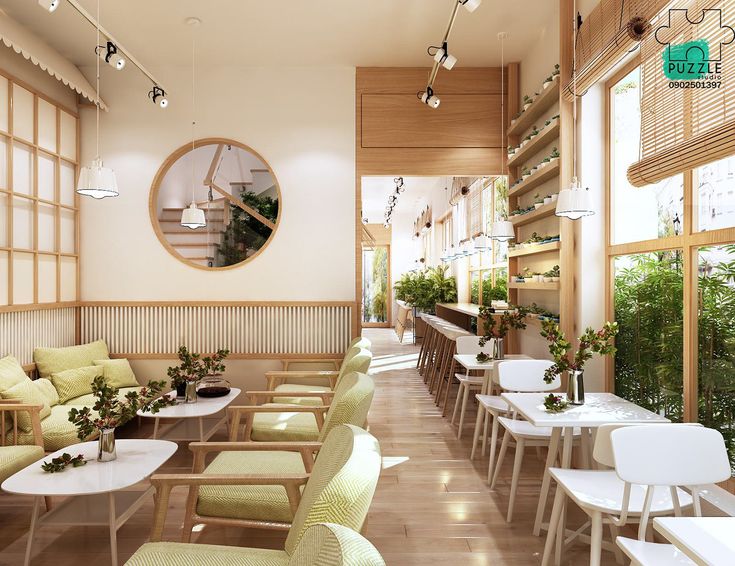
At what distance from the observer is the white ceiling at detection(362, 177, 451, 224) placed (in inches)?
442

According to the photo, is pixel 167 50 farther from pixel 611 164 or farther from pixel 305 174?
pixel 611 164

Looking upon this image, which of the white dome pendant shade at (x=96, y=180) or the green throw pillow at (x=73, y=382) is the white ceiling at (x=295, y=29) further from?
the green throw pillow at (x=73, y=382)

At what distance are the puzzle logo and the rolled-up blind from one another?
0.13 m

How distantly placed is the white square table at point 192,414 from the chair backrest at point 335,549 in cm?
258

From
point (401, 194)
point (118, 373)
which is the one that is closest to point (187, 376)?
point (118, 373)

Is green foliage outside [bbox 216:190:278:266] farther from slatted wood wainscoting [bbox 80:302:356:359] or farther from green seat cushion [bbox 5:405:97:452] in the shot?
green seat cushion [bbox 5:405:97:452]

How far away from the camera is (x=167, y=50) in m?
5.04

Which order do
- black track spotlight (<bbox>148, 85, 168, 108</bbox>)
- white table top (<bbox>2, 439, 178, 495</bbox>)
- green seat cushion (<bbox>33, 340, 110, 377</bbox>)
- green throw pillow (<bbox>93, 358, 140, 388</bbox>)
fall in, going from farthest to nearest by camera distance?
green throw pillow (<bbox>93, 358, 140, 388</bbox>) → black track spotlight (<bbox>148, 85, 168, 108</bbox>) → green seat cushion (<bbox>33, 340, 110, 377</bbox>) → white table top (<bbox>2, 439, 178, 495</bbox>)

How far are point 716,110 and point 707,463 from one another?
4.94ft

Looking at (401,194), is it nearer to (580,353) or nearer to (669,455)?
(580,353)

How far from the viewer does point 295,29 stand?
4.62m

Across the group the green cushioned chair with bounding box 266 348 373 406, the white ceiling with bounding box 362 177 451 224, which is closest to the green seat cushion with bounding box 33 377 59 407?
the green cushioned chair with bounding box 266 348 373 406

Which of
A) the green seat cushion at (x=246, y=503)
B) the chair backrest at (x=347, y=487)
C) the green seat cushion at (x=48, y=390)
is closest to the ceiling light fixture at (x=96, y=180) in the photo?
the green seat cushion at (x=48, y=390)

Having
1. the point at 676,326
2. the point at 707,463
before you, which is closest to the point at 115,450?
the point at 707,463
